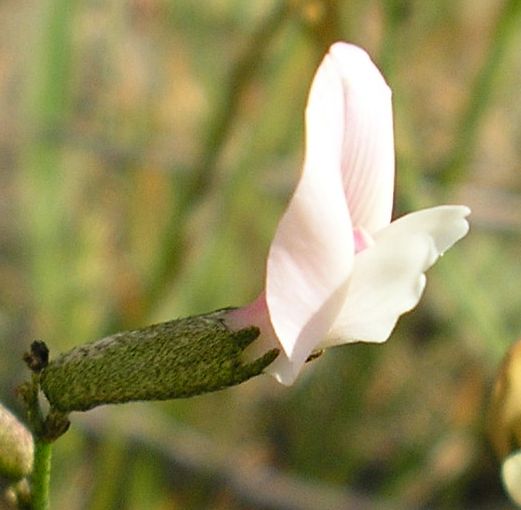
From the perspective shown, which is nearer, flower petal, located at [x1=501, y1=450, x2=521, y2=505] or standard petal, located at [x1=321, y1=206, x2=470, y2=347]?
standard petal, located at [x1=321, y1=206, x2=470, y2=347]

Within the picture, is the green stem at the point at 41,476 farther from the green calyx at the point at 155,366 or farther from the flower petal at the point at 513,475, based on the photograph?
the flower petal at the point at 513,475

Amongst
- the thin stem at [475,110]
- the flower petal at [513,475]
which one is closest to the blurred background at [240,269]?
the thin stem at [475,110]

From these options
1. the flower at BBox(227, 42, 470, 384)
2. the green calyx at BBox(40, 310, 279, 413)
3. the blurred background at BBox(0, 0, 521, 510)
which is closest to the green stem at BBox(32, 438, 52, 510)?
the green calyx at BBox(40, 310, 279, 413)

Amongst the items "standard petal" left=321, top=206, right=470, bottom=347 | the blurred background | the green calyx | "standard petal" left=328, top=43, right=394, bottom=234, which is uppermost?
"standard petal" left=328, top=43, right=394, bottom=234

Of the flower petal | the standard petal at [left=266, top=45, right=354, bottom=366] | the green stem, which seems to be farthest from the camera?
the flower petal

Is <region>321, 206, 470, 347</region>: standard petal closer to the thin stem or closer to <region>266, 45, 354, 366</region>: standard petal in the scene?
<region>266, 45, 354, 366</region>: standard petal

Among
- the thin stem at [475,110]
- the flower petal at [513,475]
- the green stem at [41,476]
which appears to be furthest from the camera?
the thin stem at [475,110]

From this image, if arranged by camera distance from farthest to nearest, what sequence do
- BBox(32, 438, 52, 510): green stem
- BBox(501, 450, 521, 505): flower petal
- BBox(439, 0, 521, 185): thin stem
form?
BBox(439, 0, 521, 185): thin stem, BBox(501, 450, 521, 505): flower petal, BBox(32, 438, 52, 510): green stem
